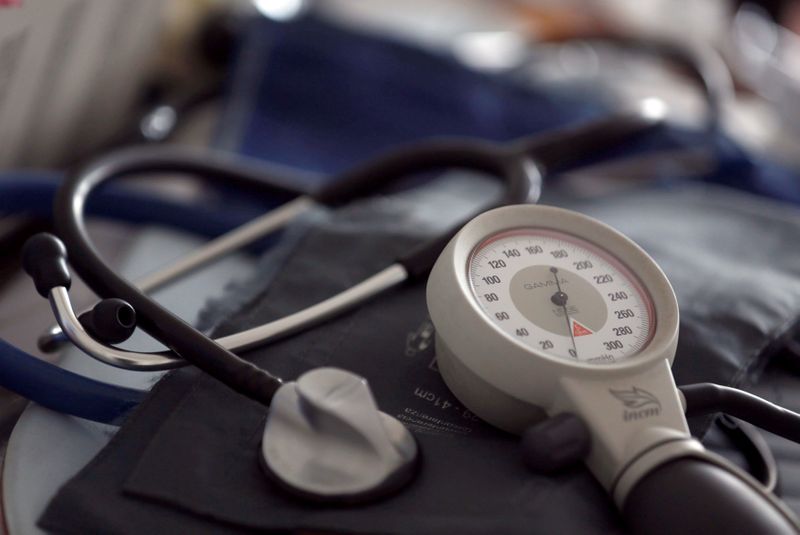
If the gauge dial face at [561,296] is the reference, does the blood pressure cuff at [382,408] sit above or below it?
below

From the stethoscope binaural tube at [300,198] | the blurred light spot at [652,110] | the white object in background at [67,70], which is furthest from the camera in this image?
the blurred light spot at [652,110]

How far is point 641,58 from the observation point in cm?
138

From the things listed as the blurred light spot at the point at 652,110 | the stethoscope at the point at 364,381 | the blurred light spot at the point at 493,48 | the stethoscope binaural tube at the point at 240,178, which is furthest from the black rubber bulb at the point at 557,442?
the blurred light spot at the point at 493,48

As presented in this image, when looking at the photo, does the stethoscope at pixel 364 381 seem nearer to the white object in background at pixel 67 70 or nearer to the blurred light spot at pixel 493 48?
the white object in background at pixel 67 70

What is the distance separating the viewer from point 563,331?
526 mm

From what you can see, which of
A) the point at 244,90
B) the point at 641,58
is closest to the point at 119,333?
the point at 244,90

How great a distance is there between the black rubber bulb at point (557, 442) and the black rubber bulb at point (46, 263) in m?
0.31

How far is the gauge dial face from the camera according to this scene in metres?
0.52

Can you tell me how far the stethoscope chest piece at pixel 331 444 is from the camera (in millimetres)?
468

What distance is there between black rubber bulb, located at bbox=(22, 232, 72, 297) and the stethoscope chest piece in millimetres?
181

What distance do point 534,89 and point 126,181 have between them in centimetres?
51

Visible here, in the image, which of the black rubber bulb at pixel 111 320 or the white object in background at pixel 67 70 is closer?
the black rubber bulb at pixel 111 320

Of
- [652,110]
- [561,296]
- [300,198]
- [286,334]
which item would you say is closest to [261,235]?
[300,198]

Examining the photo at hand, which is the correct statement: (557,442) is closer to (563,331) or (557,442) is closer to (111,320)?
(563,331)
